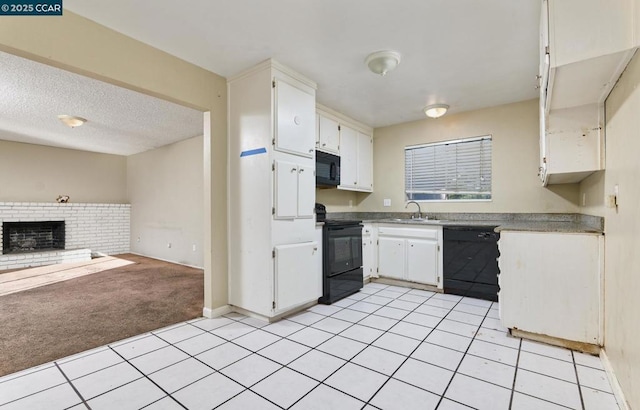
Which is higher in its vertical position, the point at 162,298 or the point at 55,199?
the point at 55,199

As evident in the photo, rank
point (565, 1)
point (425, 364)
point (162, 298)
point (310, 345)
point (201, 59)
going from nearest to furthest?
point (565, 1)
point (425, 364)
point (310, 345)
point (201, 59)
point (162, 298)

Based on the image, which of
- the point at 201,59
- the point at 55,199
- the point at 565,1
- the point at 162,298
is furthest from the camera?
the point at 55,199

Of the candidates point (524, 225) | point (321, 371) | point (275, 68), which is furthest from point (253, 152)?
point (524, 225)

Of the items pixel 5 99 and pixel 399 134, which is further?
pixel 399 134

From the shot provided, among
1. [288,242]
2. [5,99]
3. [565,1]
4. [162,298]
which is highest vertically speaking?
[5,99]

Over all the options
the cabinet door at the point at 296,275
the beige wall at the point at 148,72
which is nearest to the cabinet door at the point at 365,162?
the cabinet door at the point at 296,275

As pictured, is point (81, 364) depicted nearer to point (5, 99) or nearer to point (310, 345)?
point (310, 345)

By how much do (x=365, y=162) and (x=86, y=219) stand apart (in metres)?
6.24

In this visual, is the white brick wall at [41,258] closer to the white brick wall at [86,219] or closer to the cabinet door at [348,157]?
the white brick wall at [86,219]

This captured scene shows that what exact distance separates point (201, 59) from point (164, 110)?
1754mm

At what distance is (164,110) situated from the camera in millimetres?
4102

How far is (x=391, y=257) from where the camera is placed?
13.5ft

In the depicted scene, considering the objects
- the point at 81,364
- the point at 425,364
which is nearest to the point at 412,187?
the point at 425,364

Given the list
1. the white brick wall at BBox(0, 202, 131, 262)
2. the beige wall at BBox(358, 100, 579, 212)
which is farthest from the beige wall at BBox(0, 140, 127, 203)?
the beige wall at BBox(358, 100, 579, 212)
